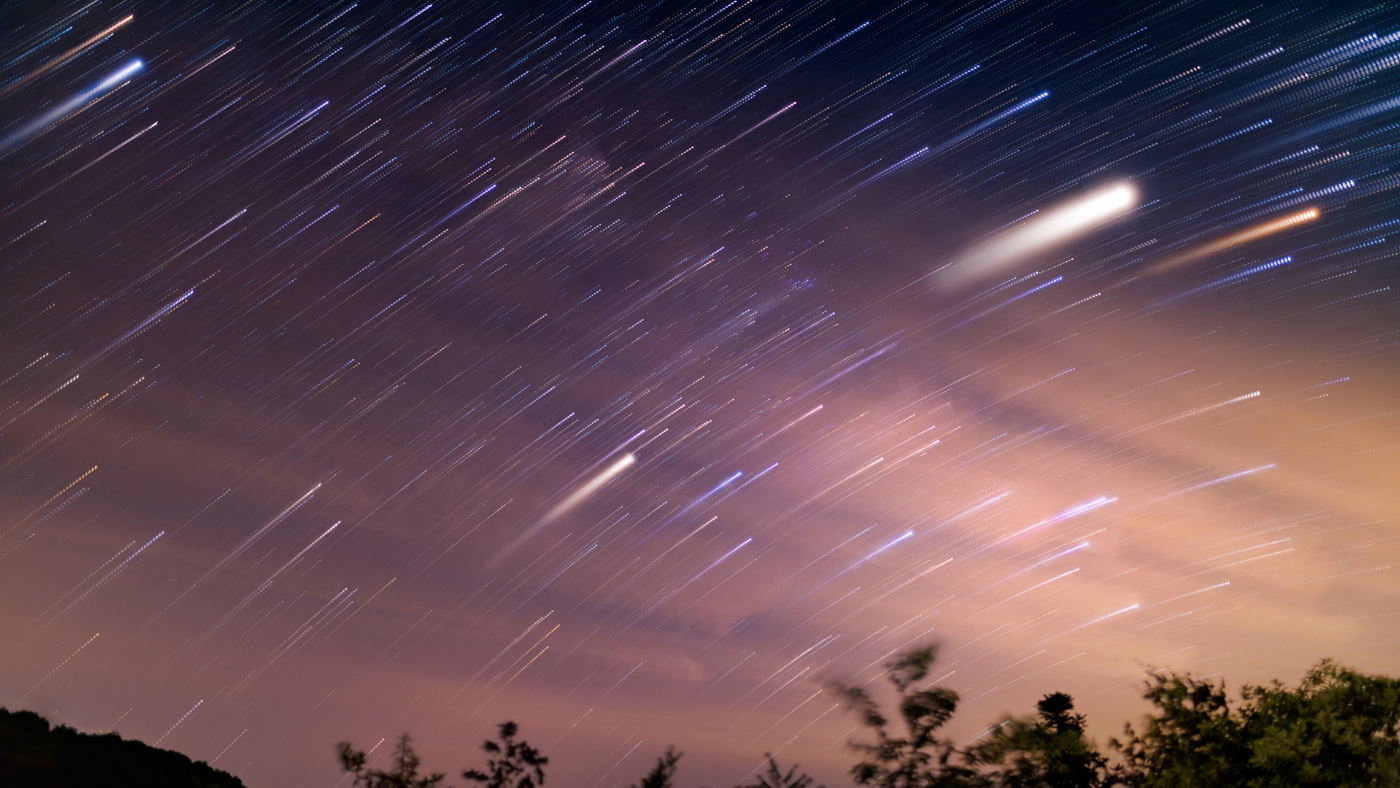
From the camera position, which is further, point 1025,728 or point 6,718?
point 6,718

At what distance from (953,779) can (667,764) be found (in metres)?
5.96

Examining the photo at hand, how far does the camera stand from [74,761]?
3422 cm

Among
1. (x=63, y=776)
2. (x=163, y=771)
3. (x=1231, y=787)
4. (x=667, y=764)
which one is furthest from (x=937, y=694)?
(x=163, y=771)

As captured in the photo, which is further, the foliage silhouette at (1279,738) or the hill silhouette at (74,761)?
the hill silhouette at (74,761)

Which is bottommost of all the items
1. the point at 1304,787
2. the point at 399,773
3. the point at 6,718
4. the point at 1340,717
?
the point at 1304,787

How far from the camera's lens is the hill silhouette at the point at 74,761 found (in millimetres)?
30453

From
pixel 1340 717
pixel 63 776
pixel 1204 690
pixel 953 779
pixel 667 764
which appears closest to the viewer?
pixel 953 779

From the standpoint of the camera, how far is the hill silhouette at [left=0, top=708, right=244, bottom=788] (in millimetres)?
30453

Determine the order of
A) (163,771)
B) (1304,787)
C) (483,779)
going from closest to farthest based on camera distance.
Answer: (483,779) < (1304,787) < (163,771)

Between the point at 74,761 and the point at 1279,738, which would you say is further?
the point at 74,761

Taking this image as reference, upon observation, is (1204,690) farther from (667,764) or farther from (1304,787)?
(667,764)

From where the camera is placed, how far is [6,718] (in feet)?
108

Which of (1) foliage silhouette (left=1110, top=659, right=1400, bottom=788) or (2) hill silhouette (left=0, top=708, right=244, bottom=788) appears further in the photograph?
(2) hill silhouette (left=0, top=708, right=244, bottom=788)

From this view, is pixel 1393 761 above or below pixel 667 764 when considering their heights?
below
